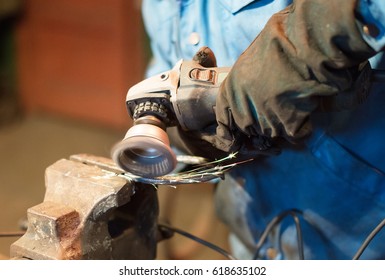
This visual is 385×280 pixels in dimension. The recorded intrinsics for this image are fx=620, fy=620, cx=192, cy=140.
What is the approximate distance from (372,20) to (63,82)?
2264 mm

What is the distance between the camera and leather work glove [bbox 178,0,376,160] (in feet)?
2.06

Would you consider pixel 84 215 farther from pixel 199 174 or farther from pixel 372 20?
pixel 372 20

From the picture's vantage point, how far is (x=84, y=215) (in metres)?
0.75

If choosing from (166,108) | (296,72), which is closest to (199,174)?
(166,108)

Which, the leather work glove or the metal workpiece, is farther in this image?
the metal workpiece

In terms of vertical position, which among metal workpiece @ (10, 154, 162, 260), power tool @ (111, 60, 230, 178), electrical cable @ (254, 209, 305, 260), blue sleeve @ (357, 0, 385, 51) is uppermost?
blue sleeve @ (357, 0, 385, 51)

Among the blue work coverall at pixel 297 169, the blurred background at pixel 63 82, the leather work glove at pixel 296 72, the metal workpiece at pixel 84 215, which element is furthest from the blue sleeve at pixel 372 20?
the blurred background at pixel 63 82

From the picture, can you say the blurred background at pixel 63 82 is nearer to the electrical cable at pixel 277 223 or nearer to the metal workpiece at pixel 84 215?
the electrical cable at pixel 277 223

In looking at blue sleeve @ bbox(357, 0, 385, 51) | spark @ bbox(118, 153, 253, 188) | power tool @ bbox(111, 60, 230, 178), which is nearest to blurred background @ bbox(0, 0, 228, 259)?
spark @ bbox(118, 153, 253, 188)

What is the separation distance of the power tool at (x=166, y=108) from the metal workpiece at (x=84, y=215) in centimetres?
6

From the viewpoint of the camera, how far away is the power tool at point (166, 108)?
70 cm

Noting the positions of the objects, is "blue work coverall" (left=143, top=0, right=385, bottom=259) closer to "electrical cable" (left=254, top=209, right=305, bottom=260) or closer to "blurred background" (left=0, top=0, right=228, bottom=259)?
"electrical cable" (left=254, top=209, right=305, bottom=260)

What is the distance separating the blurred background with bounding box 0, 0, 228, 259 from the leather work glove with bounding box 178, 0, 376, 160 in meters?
1.52

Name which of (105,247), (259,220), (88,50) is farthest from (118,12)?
(105,247)
